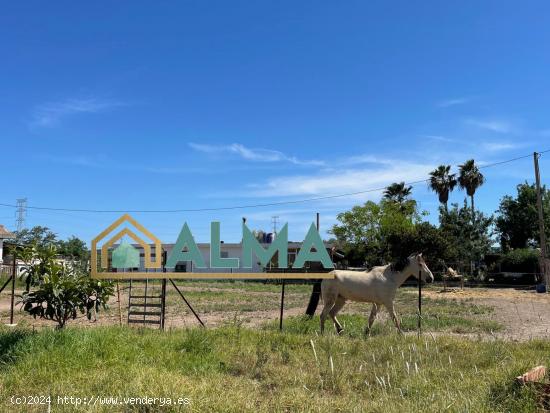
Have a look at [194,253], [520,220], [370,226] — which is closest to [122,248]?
[194,253]

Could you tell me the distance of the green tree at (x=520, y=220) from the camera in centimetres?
5322

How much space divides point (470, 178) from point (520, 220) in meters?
6.93

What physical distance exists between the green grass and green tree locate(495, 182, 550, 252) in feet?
160

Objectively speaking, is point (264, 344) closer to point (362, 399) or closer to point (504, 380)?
point (362, 399)

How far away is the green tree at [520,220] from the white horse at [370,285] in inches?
1778

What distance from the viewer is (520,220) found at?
54938 millimetres

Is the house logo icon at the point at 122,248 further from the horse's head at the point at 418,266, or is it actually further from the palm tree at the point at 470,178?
the palm tree at the point at 470,178

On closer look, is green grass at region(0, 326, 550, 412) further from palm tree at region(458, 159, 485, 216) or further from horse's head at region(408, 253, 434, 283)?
palm tree at region(458, 159, 485, 216)

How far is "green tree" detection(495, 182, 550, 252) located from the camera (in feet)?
175

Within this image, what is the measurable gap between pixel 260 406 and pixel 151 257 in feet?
23.1

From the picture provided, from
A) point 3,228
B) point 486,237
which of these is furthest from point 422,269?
point 3,228

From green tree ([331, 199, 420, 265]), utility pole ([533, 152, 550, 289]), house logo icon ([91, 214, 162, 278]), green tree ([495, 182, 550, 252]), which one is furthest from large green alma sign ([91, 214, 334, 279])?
green tree ([495, 182, 550, 252])

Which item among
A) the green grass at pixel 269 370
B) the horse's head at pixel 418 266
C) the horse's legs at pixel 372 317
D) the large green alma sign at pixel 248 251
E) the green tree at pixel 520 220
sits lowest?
the green grass at pixel 269 370

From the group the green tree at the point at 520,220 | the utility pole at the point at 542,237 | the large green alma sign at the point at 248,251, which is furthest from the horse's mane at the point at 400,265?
the green tree at the point at 520,220
